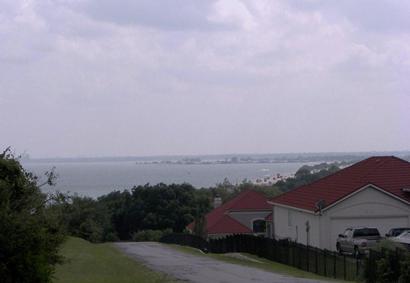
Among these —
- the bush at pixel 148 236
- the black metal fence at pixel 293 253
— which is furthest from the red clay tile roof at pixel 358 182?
the bush at pixel 148 236

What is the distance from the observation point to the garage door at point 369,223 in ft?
141

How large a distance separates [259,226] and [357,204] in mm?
27472

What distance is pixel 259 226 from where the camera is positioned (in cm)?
6994

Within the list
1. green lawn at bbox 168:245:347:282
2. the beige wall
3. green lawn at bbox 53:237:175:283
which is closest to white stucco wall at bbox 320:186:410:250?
green lawn at bbox 168:245:347:282

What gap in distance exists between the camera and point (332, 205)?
1679 inches

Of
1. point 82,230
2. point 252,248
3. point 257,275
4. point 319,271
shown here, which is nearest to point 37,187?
point 257,275

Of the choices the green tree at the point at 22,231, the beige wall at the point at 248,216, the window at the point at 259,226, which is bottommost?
the window at the point at 259,226

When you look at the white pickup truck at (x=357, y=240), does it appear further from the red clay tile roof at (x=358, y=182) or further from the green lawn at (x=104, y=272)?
the green lawn at (x=104, y=272)

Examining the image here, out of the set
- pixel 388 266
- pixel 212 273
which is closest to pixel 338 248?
pixel 212 273

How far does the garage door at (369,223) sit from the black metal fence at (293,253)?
4.56 meters

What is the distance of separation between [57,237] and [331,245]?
2925 centimetres

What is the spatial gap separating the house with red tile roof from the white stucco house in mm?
20381

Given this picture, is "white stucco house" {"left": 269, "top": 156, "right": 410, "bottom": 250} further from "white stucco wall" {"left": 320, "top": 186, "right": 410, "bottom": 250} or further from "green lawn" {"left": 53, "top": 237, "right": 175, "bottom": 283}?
"green lawn" {"left": 53, "top": 237, "right": 175, "bottom": 283}

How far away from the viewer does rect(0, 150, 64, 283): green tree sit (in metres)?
13.6
